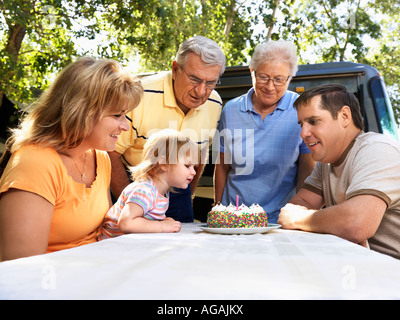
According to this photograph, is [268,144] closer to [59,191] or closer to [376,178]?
[376,178]

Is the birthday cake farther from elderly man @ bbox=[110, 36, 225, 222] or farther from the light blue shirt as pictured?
the light blue shirt

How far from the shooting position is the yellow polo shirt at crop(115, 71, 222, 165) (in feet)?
10.3

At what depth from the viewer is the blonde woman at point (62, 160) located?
177 centimetres

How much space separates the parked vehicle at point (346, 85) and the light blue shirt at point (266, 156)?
2096 mm

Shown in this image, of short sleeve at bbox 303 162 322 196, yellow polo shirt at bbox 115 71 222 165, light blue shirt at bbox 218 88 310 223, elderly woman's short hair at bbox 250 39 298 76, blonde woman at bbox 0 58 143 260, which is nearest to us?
blonde woman at bbox 0 58 143 260

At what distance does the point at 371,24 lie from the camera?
15914 mm

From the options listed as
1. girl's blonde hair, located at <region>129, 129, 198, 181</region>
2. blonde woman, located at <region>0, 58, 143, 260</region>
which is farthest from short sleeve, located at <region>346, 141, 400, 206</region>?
blonde woman, located at <region>0, 58, 143, 260</region>

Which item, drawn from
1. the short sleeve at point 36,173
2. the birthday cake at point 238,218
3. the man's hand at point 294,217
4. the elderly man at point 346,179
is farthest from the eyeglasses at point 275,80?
the short sleeve at point 36,173

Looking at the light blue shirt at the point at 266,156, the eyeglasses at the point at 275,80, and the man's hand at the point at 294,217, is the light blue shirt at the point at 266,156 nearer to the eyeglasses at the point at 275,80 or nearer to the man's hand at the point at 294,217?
the eyeglasses at the point at 275,80

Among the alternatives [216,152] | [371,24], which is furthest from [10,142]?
[371,24]

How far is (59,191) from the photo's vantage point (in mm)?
1950

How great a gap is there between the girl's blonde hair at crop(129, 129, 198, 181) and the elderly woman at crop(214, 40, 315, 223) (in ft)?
2.62

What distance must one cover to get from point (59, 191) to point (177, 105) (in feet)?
4.80

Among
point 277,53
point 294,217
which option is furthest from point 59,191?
point 277,53
